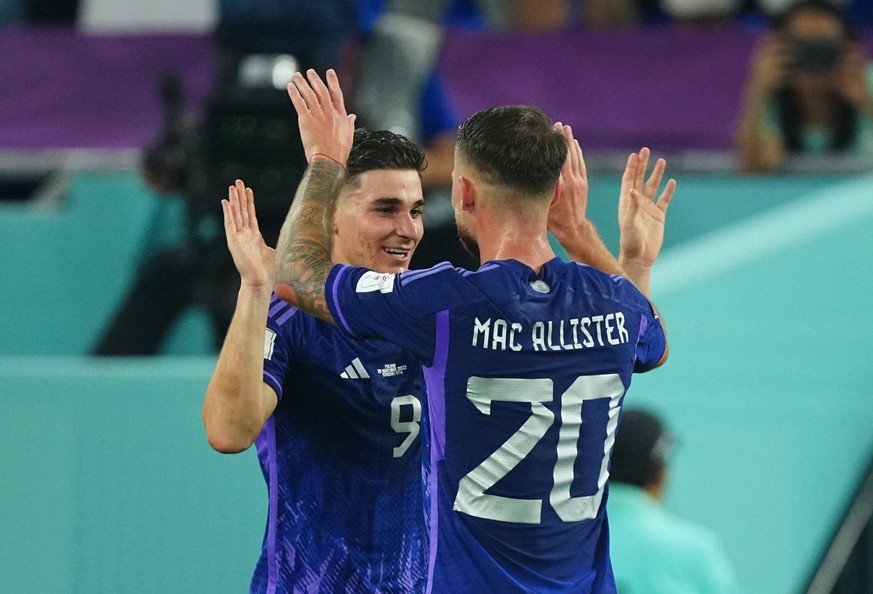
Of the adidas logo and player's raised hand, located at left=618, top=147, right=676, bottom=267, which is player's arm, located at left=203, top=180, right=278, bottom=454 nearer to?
the adidas logo

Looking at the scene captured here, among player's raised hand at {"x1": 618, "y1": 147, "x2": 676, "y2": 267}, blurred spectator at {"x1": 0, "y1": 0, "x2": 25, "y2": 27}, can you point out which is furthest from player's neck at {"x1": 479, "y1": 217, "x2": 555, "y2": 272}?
blurred spectator at {"x1": 0, "y1": 0, "x2": 25, "y2": 27}

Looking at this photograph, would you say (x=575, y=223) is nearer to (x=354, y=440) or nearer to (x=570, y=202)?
(x=570, y=202)

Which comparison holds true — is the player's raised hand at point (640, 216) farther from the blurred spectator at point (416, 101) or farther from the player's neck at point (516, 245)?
the blurred spectator at point (416, 101)

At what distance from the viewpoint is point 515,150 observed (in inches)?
115

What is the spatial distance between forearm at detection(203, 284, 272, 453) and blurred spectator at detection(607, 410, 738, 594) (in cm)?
113

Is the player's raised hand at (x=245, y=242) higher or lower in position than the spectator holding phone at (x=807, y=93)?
higher

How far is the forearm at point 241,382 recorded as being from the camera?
3.04 metres

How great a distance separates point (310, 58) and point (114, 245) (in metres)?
2.35

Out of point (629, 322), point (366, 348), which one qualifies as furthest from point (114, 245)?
point (629, 322)

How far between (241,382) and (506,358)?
52cm

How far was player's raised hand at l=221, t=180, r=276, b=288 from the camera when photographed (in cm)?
305

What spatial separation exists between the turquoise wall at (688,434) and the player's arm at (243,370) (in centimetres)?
206

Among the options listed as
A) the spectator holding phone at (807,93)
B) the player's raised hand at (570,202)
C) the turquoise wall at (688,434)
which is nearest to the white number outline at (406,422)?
the player's raised hand at (570,202)

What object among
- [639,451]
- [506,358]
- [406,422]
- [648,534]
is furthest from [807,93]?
[506,358]
